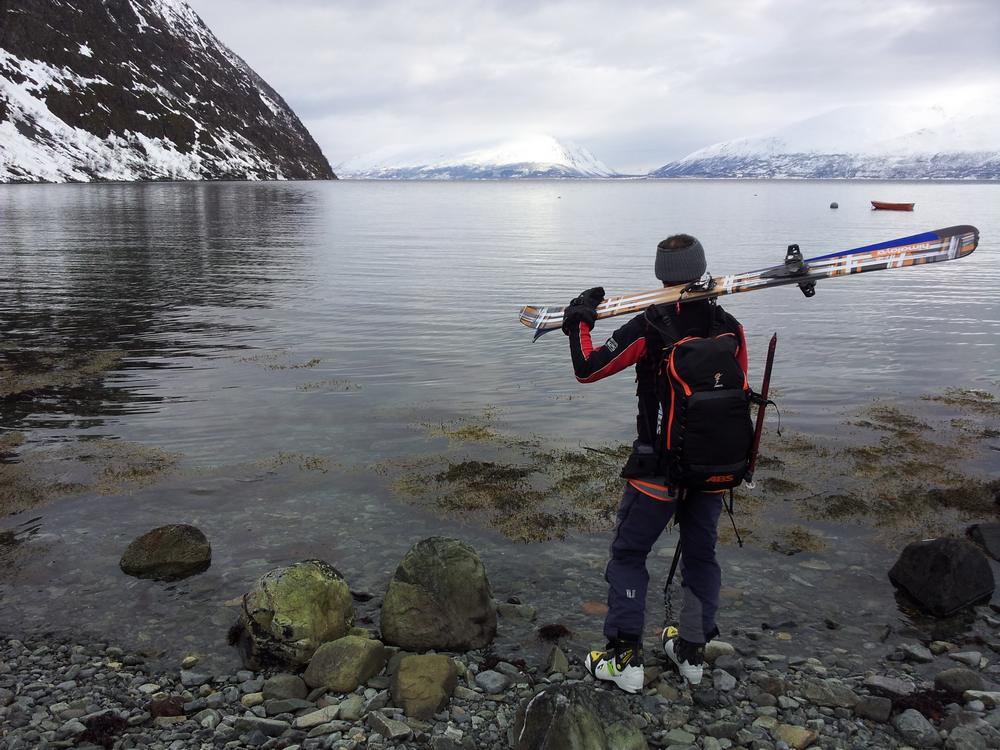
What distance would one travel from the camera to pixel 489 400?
1750cm

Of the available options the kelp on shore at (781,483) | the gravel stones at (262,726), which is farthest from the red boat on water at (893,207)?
the gravel stones at (262,726)

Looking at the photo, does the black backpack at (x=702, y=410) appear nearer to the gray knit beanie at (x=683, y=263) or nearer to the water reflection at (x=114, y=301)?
the gray knit beanie at (x=683, y=263)

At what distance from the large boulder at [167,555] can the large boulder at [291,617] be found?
5.84 feet

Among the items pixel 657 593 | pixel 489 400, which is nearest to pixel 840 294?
pixel 489 400

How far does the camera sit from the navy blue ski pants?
6676 millimetres

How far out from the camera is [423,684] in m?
6.66

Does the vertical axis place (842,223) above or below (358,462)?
above

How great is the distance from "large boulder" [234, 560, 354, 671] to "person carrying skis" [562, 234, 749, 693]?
279 centimetres

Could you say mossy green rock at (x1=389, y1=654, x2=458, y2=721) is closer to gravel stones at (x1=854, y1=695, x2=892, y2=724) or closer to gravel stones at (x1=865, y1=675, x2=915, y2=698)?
gravel stones at (x1=854, y1=695, x2=892, y2=724)

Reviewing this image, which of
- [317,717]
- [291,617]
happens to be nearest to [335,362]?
[291,617]

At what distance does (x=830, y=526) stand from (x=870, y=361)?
12768 millimetres

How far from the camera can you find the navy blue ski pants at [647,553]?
21.9 ft

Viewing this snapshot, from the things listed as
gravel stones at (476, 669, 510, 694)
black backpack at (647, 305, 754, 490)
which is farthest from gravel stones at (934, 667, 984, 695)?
gravel stones at (476, 669, 510, 694)

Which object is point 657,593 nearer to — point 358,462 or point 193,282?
point 358,462
